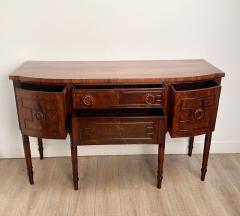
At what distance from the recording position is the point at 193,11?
169 cm

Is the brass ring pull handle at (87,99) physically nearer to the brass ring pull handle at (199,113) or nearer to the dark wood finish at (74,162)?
the dark wood finish at (74,162)

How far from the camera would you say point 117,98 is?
4.70ft

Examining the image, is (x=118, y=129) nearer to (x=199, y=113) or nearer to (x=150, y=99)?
(x=150, y=99)

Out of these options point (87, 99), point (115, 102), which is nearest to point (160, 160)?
point (115, 102)

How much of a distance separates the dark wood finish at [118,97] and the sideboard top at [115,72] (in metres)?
0.05

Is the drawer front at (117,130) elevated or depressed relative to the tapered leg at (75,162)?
elevated

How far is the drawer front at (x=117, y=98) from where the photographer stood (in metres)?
1.42

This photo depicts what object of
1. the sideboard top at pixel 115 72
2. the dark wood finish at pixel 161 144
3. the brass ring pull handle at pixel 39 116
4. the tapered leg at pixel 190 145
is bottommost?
the tapered leg at pixel 190 145

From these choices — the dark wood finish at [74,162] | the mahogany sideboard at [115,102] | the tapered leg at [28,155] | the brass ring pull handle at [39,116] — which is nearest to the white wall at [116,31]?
the mahogany sideboard at [115,102]

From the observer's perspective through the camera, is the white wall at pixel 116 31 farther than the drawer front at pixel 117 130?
Yes

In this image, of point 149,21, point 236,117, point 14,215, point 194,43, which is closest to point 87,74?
point 149,21

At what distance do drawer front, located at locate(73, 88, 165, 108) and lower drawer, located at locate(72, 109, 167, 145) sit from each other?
0.23ft

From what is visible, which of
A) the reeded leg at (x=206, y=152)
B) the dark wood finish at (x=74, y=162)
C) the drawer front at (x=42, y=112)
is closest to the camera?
the drawer front at (x=42, y=112)

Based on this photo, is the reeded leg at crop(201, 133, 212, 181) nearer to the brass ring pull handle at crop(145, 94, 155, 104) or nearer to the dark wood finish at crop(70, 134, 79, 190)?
the brass ring pull handle at crop(145, 94, 155, 104)
